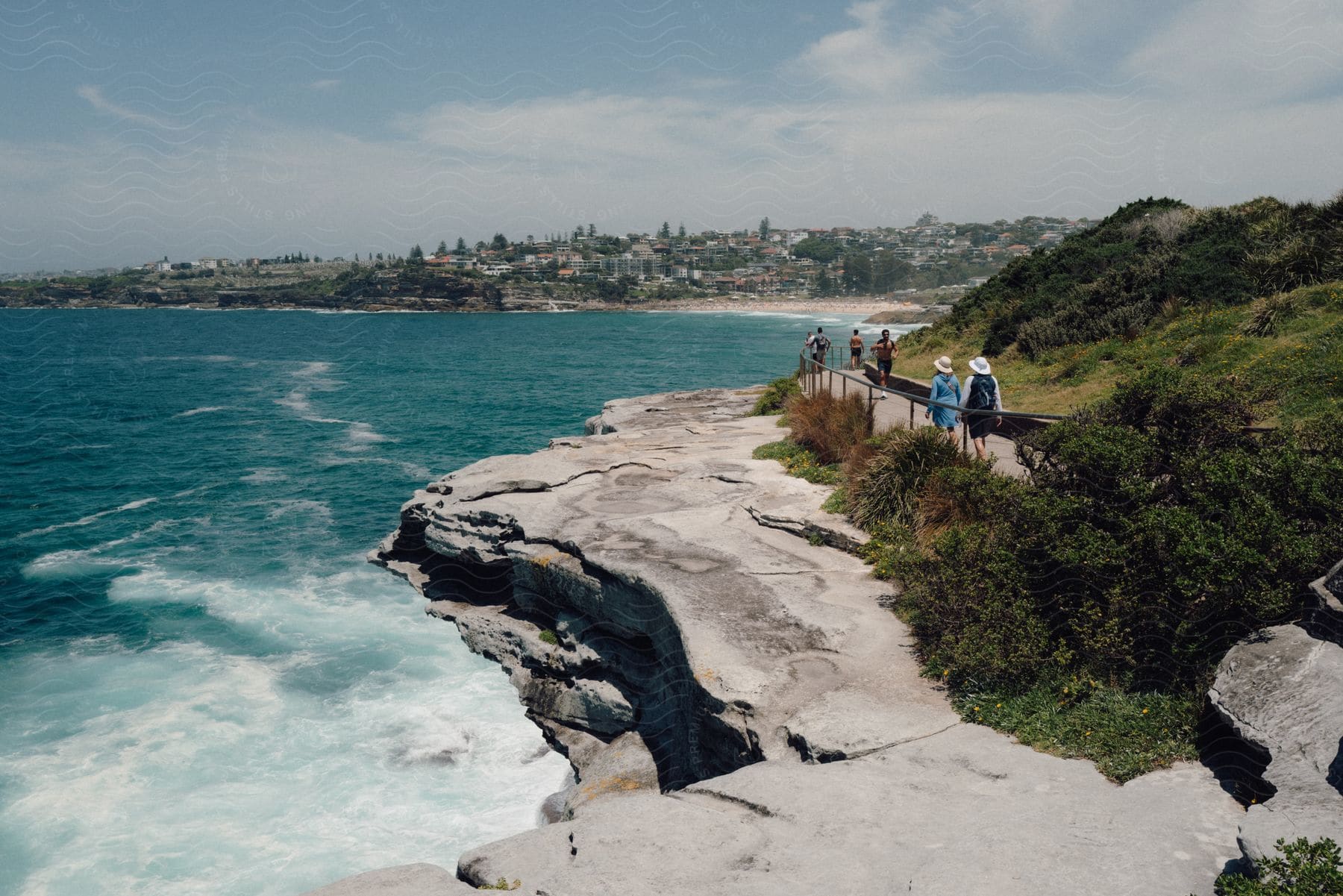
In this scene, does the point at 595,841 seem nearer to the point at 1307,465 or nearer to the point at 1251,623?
the point at 1251,623

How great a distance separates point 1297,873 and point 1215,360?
→ 51.0ft

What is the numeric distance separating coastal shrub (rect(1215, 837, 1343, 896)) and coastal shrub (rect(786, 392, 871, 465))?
9.92 meters

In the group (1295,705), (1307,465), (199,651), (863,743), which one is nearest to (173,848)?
(199,651)

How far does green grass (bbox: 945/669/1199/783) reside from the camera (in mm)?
6027

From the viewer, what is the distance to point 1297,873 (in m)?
3.88

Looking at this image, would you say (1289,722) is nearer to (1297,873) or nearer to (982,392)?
(1297,873)

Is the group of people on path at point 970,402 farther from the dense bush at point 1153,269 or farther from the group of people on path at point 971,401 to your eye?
the dense bush at point 1153,269

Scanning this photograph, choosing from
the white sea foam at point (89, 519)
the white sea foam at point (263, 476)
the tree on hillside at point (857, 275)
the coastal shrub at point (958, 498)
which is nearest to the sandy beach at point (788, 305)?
the tree on hillside at point (857, 275)

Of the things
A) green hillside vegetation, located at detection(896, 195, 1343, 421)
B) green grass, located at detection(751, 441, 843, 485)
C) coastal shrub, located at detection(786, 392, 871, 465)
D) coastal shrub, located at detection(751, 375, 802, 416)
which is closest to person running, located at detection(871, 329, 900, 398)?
coastal shrub, located at detection(751, 375, 802, 416)

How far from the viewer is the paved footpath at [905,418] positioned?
487 inches

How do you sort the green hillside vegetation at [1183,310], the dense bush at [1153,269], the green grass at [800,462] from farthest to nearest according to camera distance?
the dense bush at [1153,269] → the green hillside vegetation at [1183,310] → the green grass at [800,462]

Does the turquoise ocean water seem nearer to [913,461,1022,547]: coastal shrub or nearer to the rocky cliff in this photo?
the rocky cliff

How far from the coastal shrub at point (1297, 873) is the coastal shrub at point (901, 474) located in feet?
22.6

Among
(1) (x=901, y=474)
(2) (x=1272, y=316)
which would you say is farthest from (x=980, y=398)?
(2) (x=1272, y=316)
